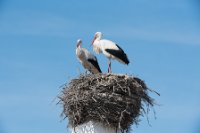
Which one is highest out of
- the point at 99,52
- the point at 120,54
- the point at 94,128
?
the point at 99,52

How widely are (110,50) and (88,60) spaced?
1.86 feet

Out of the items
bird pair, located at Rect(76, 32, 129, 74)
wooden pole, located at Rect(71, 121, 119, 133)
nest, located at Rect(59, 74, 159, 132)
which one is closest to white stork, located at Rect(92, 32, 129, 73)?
bird pair, located at Rect(76, 32, 129, 74)

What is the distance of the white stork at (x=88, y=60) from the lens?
48.7ft

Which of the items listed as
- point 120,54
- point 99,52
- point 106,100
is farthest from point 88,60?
point 106,100

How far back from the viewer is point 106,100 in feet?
40.2

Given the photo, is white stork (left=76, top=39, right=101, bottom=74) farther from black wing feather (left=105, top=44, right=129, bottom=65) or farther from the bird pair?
black wing feather (left=105, top=44, right=129, bottom=65)

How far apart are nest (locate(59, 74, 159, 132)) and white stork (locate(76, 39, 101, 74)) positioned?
82.2 inches

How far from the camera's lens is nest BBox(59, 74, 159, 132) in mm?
12250

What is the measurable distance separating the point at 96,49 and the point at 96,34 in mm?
574

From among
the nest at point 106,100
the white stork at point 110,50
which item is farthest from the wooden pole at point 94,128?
the white stork at point 110,50

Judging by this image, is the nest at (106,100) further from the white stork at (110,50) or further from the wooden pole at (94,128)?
the white stork at (110,50)

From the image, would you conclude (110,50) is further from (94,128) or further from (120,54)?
(94,128)

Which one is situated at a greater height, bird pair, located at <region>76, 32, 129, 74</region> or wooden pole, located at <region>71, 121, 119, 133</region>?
bird pair, located at <region>76, 32, 129, 74</region>

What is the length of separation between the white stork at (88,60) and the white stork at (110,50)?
285 millimetres
